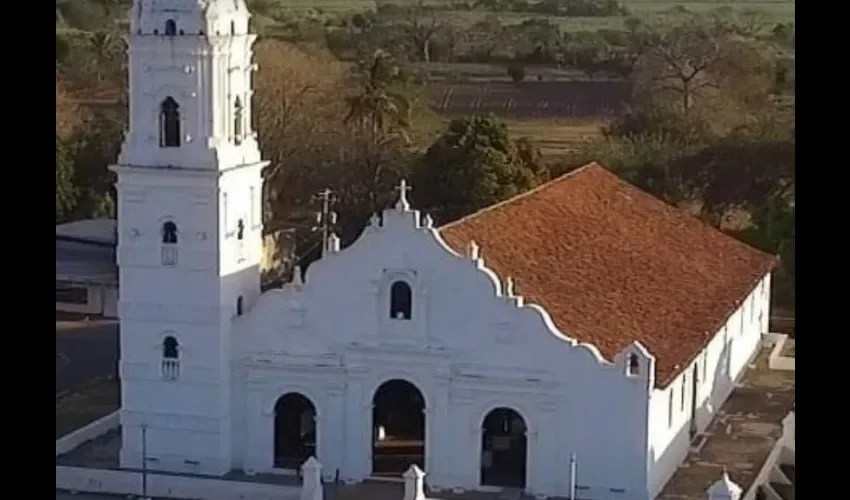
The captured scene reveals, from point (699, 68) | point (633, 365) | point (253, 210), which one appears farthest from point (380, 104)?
point (633, 365)

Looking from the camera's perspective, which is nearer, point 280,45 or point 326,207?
point 326,207

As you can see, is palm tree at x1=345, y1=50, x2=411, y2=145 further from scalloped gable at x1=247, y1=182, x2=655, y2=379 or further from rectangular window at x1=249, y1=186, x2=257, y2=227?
scalloped gable at x1=247, y1=182, x2=655, y2=379

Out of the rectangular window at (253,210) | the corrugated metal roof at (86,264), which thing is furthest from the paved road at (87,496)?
the corrugated metal roof at (86,264)

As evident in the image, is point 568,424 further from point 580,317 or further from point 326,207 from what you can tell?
point 326,207

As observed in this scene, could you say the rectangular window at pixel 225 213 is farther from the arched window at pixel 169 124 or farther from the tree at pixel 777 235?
the tree at pixel 777 235
